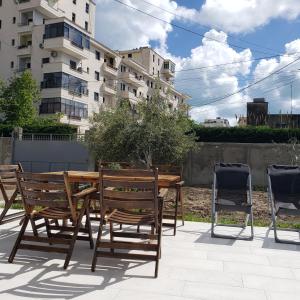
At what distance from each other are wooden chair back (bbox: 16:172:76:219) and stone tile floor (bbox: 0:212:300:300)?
615mm

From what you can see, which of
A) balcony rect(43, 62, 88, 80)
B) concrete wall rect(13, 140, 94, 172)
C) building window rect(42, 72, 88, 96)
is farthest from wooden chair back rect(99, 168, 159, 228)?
balcony rect(43, 62, 88, 80)

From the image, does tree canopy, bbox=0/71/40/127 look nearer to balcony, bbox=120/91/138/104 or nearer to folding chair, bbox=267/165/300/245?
balcony, bbox=120/91/138/104

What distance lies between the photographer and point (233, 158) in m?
16.0

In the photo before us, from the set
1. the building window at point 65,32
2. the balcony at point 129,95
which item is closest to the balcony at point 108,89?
the balcony at point 129,95

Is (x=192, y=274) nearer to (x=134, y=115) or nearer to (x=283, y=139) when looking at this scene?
(x=134, y=115)

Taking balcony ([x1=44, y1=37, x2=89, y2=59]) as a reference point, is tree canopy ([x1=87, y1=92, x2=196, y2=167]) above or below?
below

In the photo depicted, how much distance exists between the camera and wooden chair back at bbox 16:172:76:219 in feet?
13.4

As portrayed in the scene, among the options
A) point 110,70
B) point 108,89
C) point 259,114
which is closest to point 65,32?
point 110,70

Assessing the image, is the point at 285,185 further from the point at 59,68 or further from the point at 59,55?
the point at 59,55

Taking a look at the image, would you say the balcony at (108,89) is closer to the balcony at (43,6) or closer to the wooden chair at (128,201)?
the balcony at (43,6)

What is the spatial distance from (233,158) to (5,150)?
43.1ft

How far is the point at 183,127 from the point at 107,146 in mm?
2779

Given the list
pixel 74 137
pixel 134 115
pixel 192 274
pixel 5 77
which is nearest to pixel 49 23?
pixel 5 77

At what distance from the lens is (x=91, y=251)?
464 cm
